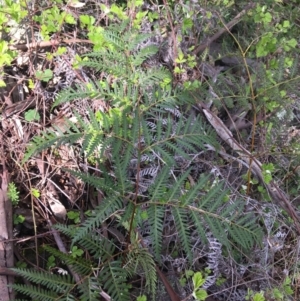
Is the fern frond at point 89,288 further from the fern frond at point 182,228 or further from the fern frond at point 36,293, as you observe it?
the fern frond at point 182,228

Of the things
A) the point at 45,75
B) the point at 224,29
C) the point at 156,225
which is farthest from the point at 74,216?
the point at 224,29

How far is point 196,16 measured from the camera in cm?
270

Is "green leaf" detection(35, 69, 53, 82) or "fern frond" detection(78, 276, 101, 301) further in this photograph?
"green leaf" detection(35, 69, 53, 82)

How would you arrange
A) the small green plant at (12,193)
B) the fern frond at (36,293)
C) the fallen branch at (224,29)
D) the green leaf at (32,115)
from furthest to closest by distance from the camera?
1. the fallen branch at (224,29)
2. the green leaf at (32,115)
3. the small green plant at (12,193)
4. the fern frond at (36,293)

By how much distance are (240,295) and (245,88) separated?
42.6 inches

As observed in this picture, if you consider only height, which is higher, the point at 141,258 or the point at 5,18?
the point at 5,18

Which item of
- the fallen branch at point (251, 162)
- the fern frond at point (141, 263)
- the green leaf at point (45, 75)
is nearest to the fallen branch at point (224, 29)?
the fallen branch at point (251, 162)

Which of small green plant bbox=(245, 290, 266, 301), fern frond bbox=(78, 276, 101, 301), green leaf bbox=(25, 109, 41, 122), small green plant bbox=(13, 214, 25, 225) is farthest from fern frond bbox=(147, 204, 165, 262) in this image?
green leaf bbox=(25, 109, 41, 122)

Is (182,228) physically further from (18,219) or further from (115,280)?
(18,219)

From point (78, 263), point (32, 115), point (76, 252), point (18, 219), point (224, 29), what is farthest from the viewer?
point (224, 29)

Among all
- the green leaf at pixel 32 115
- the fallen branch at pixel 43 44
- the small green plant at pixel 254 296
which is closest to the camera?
the small green plant at pixel 254 296

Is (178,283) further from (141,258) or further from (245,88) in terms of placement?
(245,88)

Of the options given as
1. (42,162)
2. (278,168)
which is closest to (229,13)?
(278,168)

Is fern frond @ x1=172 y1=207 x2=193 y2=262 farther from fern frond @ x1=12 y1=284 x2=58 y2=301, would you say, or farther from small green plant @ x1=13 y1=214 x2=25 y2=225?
small green plant @ x1=13 y1=214 x2=25 y2=225
